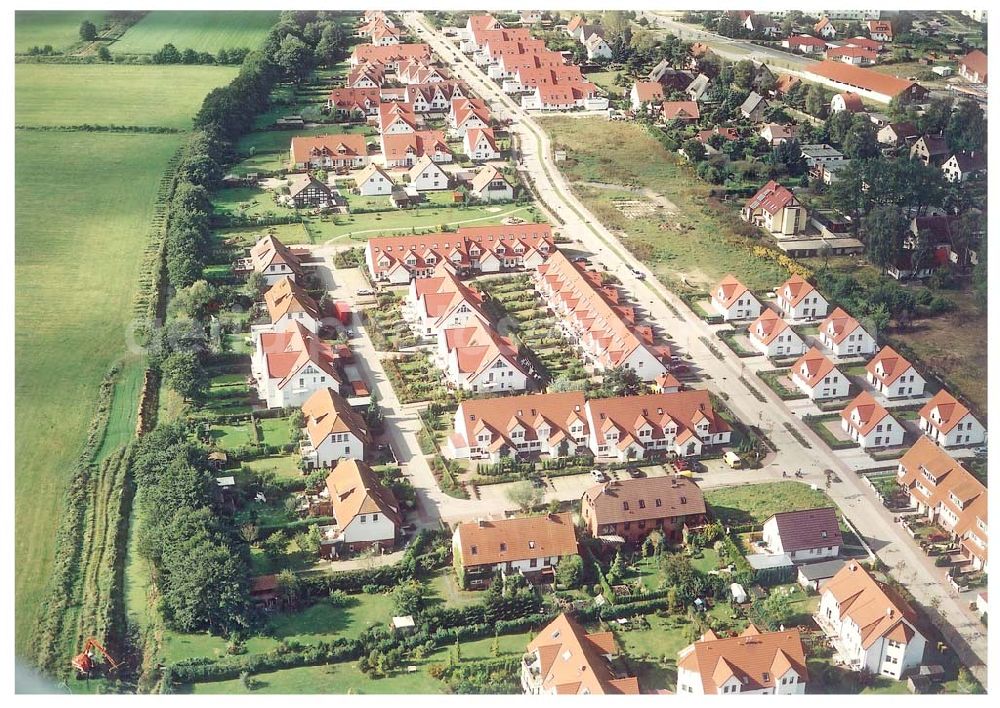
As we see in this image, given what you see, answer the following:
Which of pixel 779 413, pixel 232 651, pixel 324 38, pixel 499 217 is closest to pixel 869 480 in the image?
pixel 779 413

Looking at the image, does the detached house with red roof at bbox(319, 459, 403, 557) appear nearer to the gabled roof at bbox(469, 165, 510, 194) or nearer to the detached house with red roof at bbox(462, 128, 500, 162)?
the gabled roof at bbox(469, 165, 510, 194)

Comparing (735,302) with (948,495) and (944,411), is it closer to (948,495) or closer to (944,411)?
(944,411)

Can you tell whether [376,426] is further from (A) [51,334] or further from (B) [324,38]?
(B) [324,38]

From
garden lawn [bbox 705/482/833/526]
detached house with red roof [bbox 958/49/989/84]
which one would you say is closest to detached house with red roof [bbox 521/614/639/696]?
garden lawn [bbox 705/482/833/526]

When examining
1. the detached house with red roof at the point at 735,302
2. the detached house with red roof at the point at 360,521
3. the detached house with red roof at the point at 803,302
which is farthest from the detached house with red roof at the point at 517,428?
the detached house with red roof at the point at 803,302

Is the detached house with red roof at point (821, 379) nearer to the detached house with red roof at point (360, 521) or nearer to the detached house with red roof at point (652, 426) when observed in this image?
the detached house with red roof at point (652, 426)

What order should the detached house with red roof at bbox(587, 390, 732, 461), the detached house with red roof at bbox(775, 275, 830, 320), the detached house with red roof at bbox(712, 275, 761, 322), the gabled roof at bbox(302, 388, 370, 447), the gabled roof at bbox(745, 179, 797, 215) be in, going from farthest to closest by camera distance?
1. the gabled roof at bbox(745, 179, 797, 215)
2. the detached house with red roof at bbox(775, 275, 830, 320)
3. the detached house with red roof at bbox(712, 275, 761, 322)
4. the detached house with red roof at bbox(587, 390, 732, 461)
5. the gabled roof at bbox(302, 388, 370, 447)

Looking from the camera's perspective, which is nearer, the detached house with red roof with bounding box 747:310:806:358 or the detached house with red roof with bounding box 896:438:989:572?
the detached house with red roof with bounding box 896:438:989:572
